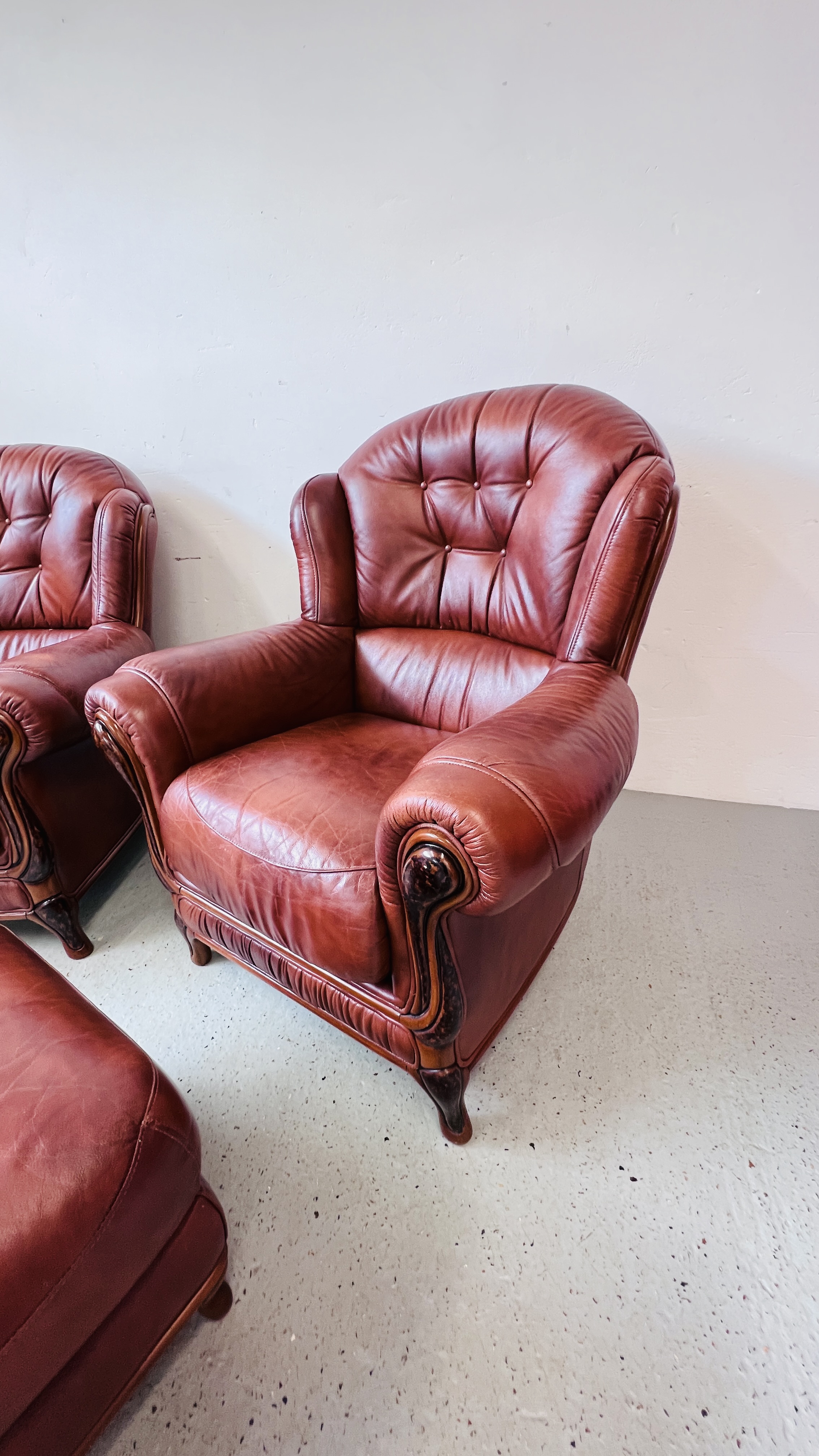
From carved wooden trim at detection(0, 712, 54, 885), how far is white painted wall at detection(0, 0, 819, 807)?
1017 millimetres

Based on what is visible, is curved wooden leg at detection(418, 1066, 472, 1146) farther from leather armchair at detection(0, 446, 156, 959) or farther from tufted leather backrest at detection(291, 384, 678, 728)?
leather armchair at detection(0, 446, 156, 959)

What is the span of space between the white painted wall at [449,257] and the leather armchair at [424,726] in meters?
0.43

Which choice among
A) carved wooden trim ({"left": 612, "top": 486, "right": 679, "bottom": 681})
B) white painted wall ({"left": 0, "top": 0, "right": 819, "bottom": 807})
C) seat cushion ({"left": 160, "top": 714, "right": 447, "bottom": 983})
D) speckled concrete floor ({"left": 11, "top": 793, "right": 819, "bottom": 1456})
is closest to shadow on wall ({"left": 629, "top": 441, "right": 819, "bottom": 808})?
white painted wall ({"left": 0, "top": 0, "right": 819, "bottom": 807})

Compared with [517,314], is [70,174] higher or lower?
higher

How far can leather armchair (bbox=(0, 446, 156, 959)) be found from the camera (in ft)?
4.19

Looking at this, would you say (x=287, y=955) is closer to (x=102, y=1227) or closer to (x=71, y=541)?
(x=102, y=1227)

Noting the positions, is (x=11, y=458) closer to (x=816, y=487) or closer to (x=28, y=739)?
(x=28, y=739)

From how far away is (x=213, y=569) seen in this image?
2049 millimetres

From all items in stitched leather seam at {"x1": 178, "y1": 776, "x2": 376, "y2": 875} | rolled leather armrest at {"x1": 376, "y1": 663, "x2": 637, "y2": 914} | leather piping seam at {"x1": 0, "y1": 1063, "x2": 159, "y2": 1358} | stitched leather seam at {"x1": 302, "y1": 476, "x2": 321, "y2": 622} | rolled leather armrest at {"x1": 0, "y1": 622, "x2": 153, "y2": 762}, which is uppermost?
stitched leather seam at {"x1": 302, "y1": 476, "x2": 321, "y2": 622}

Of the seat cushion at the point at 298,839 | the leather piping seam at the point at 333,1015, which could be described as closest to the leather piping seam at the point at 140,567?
the seat cushion at the point at 298,839

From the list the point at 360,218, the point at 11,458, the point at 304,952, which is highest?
the point at 360,218

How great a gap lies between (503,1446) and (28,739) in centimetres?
131

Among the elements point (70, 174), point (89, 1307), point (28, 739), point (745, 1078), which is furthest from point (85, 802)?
point (70, 174)

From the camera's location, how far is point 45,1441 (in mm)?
569
